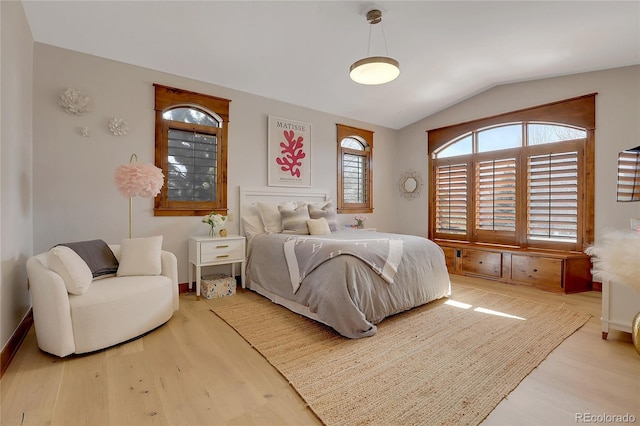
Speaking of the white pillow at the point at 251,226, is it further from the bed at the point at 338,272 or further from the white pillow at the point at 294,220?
the white pillow at the point at 294,220

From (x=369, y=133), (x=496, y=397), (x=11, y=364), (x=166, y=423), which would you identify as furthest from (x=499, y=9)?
(x=11, y=364)

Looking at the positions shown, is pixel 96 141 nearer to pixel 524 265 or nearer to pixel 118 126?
pixel 118 126

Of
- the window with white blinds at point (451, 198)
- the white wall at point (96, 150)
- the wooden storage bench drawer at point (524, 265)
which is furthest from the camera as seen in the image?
the window with white blinds at point (451, 198)

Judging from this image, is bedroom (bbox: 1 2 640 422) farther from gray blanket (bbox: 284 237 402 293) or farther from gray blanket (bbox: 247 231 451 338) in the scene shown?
gray blanket (bbox: 284 237 402 293)

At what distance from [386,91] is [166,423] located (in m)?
4.41

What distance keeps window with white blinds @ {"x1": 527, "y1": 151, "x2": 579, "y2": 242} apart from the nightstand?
3971mm

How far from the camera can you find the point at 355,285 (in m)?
2.34

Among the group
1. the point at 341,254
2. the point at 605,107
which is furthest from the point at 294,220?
the point at 605,107

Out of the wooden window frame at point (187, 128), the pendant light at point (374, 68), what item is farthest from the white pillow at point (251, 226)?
the pendant light at point (374, 68)

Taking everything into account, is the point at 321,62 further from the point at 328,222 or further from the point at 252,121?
the point at 328,222

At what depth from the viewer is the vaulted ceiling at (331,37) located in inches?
103

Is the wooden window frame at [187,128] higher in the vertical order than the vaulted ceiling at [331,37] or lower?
lower

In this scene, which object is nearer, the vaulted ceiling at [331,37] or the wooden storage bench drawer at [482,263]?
the vaulted ceiling at [331,37]

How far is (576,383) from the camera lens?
1.73m
